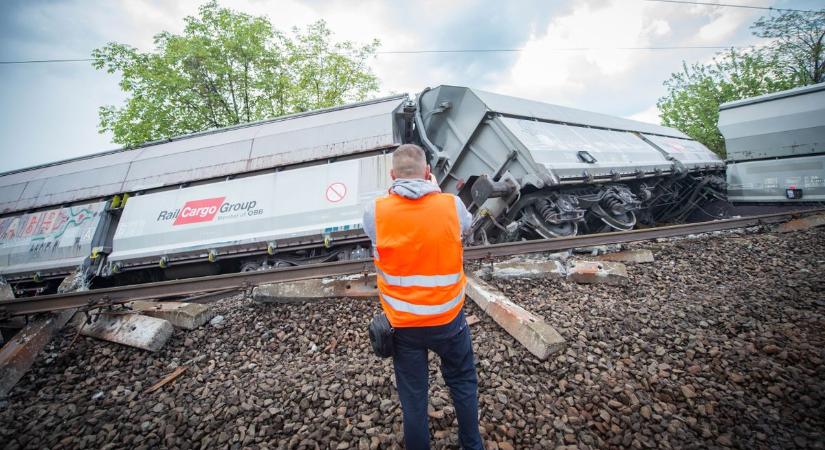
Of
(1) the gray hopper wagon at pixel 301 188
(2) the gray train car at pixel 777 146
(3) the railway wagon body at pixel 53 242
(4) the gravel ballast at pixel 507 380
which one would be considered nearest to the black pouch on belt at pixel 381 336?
(4) the gravel ballast at pixel 507 380

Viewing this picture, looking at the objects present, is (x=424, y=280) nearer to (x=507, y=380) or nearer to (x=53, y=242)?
(x=507, y=380)

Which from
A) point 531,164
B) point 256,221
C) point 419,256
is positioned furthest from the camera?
point 256,221

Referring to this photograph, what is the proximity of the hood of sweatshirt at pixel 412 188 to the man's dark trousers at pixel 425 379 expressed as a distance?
0.70m

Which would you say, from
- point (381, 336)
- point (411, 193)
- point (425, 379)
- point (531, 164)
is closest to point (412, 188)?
point (411, 193)

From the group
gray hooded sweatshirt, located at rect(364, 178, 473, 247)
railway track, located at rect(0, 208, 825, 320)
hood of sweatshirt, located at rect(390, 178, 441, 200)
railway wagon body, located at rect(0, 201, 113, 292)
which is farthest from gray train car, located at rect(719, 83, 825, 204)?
railway wagon body, located at rect(0, 201, 113, 292)

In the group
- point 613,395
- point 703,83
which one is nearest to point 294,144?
point 613,395

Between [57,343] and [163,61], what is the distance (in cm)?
1458

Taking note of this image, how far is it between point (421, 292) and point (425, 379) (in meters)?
0.49

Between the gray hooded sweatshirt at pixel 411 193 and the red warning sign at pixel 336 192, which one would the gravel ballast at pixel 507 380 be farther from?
the red warning sign at pixel 336 192

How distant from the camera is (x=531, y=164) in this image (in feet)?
14.5

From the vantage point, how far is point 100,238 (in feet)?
19.7

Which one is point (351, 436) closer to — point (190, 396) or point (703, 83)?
point (190, 396)

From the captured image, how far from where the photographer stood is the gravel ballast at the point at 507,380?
1.70 meters

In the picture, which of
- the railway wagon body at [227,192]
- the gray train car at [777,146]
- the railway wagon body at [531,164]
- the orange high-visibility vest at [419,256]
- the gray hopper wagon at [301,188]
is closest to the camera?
the orange high-visibility vest at [419,256]
